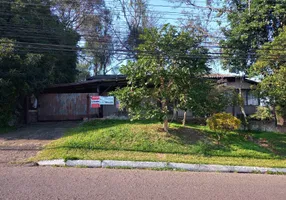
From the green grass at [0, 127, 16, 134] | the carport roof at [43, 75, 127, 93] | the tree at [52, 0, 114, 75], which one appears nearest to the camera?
the green grass at [0, 127, 16, 134]

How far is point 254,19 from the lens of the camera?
48.9 feet

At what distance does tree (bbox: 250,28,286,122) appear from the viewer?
38.7 feet

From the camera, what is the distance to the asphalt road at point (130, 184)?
4719 millimetres

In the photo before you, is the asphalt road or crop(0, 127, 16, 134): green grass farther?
crop(0, 127, 16, 134): green grass

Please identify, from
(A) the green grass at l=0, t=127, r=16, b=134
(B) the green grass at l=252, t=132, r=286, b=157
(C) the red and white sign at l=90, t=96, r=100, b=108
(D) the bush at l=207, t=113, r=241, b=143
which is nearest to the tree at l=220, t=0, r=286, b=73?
(B) the green grass at l=252, t=132, r=286, b=157

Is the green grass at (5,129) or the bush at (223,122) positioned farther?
the green grass at (5,129)

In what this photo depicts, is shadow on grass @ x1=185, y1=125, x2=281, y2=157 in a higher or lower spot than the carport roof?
lower

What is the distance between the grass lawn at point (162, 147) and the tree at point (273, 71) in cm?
236

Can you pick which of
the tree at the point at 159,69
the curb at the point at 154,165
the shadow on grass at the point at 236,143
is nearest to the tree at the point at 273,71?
the shadow on grass at the point at 236,143

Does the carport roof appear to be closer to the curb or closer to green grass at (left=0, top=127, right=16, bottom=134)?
green grass at (left=0, top=127, right=16, bottom=134)

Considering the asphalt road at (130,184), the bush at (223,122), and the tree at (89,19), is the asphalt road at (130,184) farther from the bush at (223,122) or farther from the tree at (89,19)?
the tree at (89,19)

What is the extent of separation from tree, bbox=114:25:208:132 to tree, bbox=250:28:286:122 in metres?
4.27

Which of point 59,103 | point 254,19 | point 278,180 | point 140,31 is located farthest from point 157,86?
point 140,31

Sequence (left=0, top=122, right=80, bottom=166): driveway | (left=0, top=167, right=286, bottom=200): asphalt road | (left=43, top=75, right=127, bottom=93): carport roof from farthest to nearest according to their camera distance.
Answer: (left=43, top=75, right=127, bottom=93): carport roof < (left=0, top=122, right=80, bottom=166): driveway < (left=0, top=167, right=286, bottom=200): asphalt road
